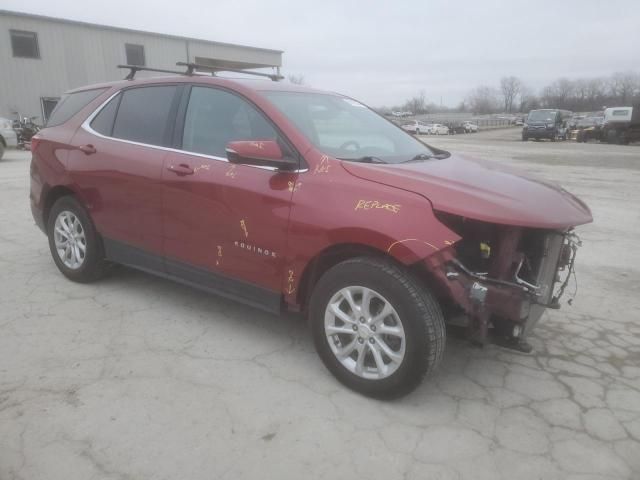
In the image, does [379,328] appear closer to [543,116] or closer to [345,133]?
[345,133]

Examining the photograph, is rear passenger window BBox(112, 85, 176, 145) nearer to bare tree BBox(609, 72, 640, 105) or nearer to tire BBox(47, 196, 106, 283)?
tire BBox(47, 196, 106, 283)

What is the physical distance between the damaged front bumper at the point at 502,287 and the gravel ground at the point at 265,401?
17.9 inches

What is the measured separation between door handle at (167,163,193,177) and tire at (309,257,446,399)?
120cm

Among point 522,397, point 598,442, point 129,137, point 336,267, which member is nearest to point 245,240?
point 336,267

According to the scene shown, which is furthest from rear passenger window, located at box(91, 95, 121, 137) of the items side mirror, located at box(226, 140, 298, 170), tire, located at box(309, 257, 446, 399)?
tire, located at box(309, 257, 446, 399)

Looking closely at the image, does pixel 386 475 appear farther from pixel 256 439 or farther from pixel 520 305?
pixel 520 305

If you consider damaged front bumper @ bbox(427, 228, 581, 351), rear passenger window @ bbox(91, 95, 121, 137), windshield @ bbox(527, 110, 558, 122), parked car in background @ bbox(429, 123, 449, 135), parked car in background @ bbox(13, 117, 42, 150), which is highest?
rear passenger window @ bbox(91, 95, 121, 137)

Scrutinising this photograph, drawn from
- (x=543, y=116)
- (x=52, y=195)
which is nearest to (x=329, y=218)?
(x=52, y=195)

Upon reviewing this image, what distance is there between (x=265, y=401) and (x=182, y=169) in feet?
5.26

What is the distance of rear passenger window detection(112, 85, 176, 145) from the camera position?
352 cm

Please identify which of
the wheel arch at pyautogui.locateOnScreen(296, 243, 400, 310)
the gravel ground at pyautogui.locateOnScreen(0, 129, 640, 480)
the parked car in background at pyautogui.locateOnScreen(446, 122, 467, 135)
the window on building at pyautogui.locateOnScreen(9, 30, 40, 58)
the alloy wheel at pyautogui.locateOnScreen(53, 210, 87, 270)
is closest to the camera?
the gravel ground at pyautogui.locateOnScreen(0, 129, 640, 480)

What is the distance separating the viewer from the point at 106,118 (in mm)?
3943

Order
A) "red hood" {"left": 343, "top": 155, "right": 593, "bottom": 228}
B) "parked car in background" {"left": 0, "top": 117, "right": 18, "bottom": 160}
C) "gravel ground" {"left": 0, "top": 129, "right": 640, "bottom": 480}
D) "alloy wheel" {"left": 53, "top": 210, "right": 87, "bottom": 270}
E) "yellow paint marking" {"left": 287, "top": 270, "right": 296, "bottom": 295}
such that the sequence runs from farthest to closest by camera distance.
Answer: "parked car in background" {"left": 0, "top": 117, "right": 18, "bottom": 160} < "alloy wheel" {"left": 53, "top": 210, "right": 87, "bottom": 270} < "yellow paint marking" {"left": 287, "top": 270, "right": 296, "bottom": 295} < "red hood" {"left": 343, "top": 155, "right": 593, "bottom": 228} < "gravel ground" {"left": 0, "top": 129, "right": 640, "bottom": 480}

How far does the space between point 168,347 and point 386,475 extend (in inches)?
67.1
